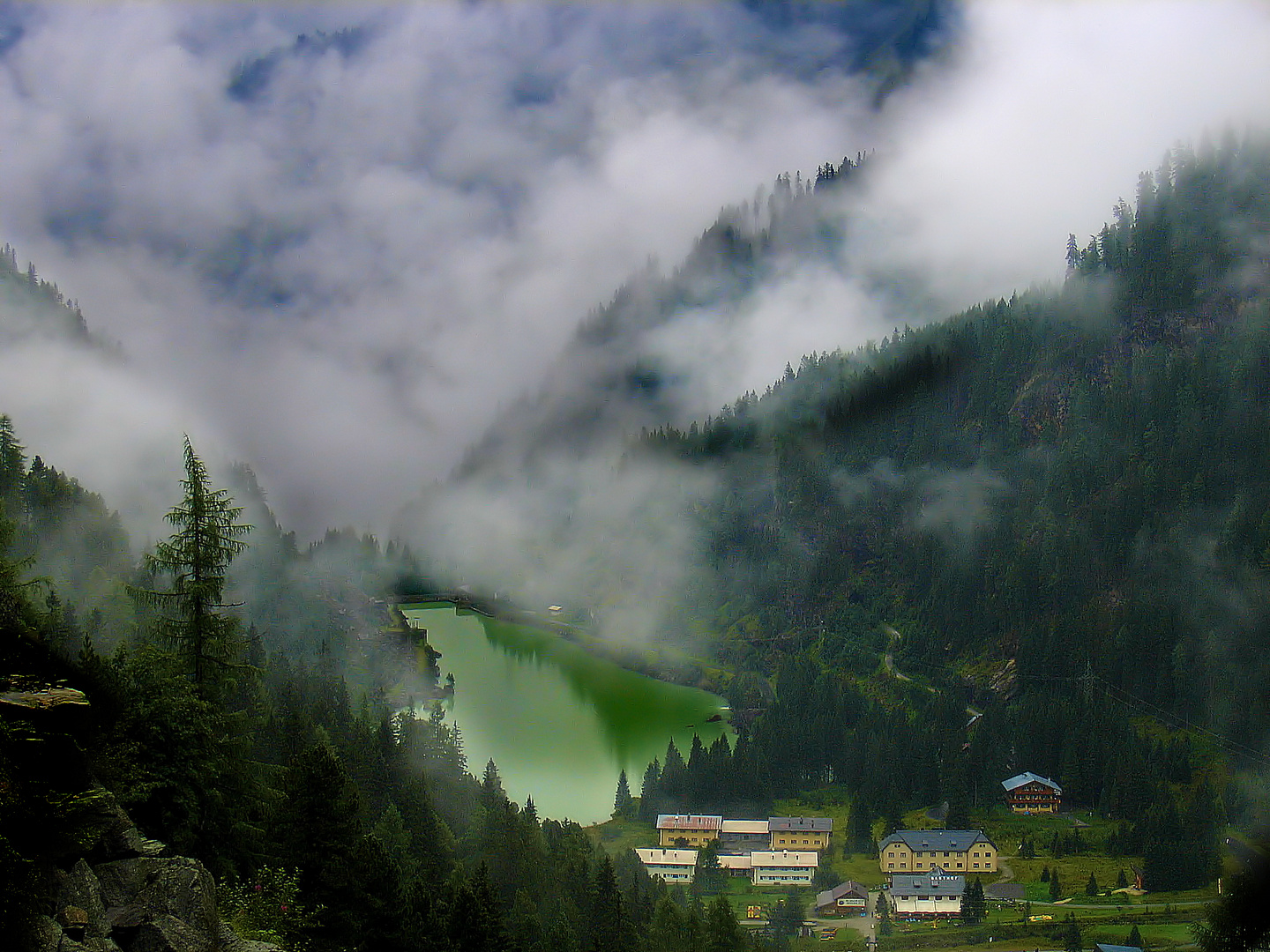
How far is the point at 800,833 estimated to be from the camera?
9906 cm

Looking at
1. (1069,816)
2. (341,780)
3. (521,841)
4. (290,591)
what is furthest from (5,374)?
(1069,816)

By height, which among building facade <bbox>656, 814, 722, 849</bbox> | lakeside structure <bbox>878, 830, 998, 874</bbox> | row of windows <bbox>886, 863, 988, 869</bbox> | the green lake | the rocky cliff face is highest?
the green lake

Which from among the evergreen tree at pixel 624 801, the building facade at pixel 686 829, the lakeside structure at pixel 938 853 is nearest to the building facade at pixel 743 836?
the building facade at pixel 686 829

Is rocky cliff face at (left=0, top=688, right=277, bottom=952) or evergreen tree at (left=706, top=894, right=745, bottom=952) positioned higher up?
rocky cliff face at (left=0, top=688, right=277, bottom=952)

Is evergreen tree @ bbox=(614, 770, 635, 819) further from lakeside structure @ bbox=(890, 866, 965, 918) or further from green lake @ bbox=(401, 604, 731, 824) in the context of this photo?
lakeside structure @ bbox=(890, 866, 965, 918)

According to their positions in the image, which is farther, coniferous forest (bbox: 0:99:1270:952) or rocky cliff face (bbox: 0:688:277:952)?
coniferous forest (bbox: 0:99:1270:952)

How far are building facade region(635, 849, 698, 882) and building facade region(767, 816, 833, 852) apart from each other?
8763 mm

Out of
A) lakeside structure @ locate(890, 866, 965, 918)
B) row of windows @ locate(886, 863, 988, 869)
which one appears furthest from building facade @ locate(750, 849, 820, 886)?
lakeside structure @ locate(890, 866, 965, 918)

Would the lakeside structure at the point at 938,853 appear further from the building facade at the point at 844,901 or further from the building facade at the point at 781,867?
the building facade at the point at 844,901

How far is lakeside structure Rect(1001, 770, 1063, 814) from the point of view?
115 m

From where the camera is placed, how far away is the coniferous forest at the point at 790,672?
98.4 ft

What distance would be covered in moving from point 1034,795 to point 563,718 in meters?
57.0

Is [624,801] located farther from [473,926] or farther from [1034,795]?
[473,926]

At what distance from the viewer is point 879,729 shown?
131875 millimetres
